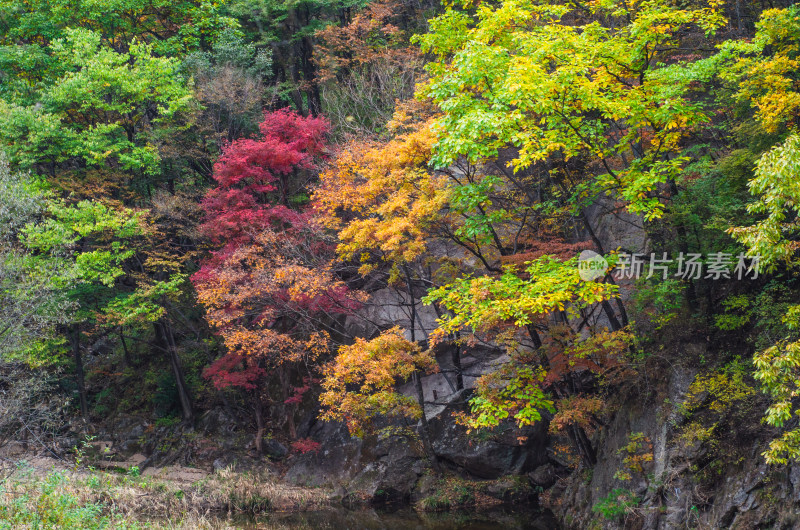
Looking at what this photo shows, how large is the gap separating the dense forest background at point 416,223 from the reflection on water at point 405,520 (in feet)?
5.51

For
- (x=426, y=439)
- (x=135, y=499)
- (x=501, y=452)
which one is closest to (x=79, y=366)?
(x=135, y=499)

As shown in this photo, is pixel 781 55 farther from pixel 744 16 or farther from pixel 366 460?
pixel 366 460

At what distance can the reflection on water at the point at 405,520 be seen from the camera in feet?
44.5

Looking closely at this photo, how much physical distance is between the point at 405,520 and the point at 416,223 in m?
7.77

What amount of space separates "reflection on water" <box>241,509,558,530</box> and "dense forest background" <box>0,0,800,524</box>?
1681 mm

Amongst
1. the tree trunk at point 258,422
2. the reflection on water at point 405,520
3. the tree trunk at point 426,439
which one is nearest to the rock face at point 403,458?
the tree trunk at point 426,439

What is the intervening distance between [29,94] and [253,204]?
29.0 feet

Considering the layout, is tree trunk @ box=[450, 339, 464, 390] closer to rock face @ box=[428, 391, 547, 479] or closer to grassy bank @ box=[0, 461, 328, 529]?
rock face @ box=[428, 391, 547, 479]

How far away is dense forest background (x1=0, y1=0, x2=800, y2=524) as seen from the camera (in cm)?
947

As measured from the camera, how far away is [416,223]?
43.9 ft

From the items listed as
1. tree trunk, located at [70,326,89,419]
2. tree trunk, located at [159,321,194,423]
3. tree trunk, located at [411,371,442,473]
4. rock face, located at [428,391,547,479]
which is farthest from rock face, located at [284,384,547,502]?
tree trunk, located at [70,326,89,419]

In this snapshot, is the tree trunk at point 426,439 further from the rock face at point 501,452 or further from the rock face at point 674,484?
the rock face at point 674,484

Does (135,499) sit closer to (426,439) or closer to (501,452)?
(426,439)

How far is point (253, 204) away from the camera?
18.1 metres
